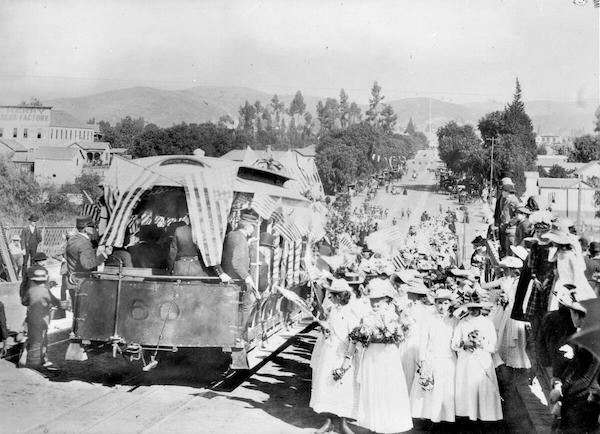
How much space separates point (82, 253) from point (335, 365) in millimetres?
4407

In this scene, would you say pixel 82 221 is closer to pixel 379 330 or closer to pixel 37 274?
pixel 37 274

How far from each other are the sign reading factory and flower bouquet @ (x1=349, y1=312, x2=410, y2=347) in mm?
79681

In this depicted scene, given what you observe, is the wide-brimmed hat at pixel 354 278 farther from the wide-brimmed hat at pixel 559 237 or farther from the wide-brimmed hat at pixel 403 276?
the wide-brimmed hat at pixel 559 237

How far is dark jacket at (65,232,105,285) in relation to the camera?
9.69m

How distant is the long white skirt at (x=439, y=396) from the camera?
25.0 feet

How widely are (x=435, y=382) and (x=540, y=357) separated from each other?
1209 mm

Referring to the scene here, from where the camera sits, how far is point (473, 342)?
7.54m

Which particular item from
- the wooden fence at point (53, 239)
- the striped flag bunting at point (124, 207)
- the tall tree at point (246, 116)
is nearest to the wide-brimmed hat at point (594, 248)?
the striped flag bunting at point (124, 207)

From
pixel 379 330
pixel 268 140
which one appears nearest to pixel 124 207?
pixel 379 330

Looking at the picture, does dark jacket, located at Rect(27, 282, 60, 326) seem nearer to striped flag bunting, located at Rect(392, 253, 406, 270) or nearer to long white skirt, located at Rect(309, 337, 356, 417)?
long white skirt, located at Rect(309, 337, 356, 417)

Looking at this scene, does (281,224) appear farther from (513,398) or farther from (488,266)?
(488,266)

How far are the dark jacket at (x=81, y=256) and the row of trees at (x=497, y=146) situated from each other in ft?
201

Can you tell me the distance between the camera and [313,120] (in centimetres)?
17912

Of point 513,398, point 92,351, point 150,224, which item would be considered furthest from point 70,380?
point 513,398
